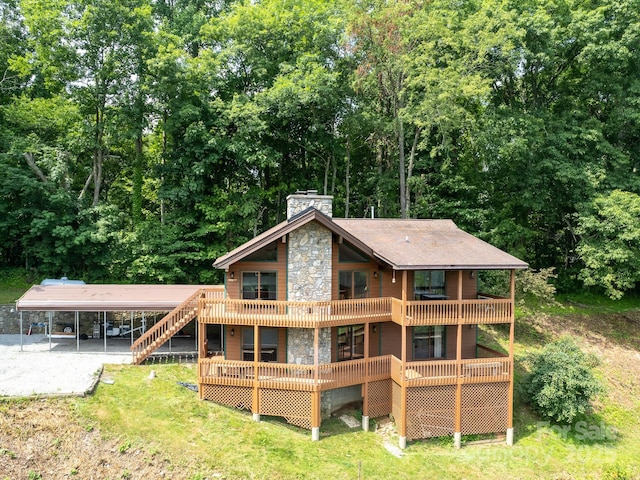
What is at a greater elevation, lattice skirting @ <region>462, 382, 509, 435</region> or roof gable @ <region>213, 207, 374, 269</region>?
→ roof gable @ <region>213, 207, 374, 269</region>

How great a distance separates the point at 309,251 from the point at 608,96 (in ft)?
76.0

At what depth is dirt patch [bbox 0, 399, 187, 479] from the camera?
432 inches

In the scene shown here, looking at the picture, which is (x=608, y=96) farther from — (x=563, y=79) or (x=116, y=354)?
(x=116, y=354)

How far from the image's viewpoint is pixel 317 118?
25.8m

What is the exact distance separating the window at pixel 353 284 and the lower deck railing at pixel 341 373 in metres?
2.45

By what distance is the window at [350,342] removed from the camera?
15578 millimetres

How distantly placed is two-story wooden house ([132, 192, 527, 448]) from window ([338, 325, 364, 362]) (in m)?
0.04

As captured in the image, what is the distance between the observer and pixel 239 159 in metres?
25.5

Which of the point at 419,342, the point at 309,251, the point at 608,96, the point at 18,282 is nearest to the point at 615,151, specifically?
the point at 608,96

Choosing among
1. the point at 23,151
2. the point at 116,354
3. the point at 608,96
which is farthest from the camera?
the point at 608,96

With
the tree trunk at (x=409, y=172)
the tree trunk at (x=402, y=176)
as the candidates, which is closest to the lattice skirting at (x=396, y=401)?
the tree trunk at (x=402, y=176)

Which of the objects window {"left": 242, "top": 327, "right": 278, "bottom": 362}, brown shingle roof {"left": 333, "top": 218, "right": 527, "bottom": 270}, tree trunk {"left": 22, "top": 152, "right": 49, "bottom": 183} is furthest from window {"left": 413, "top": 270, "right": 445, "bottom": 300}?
tree trunk {"left": 22, "top": 152, "right": 49, "bottom": 183}

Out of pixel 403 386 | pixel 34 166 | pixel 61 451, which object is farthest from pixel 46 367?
pixel 34 166

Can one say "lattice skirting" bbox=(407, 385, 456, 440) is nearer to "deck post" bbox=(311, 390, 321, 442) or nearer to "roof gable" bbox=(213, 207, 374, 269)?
"deck post" bbox=(311, 390, 321, 442)
